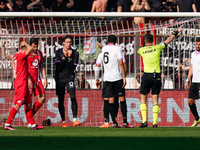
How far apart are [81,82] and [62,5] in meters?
3.74

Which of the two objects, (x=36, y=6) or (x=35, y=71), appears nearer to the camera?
(x=35, y=71)

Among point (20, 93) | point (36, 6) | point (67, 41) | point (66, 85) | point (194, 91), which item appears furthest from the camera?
point (36, 6)

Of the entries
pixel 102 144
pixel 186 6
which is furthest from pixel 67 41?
pixel 186 6

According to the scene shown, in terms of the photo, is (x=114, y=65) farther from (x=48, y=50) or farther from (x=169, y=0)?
(x=169, y=0)

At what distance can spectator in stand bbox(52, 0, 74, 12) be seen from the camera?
16.5 metres

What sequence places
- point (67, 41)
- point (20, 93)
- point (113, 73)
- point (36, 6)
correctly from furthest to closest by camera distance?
point (36, 6) → point (67, 41) → point (113, 73) → point (20, 93)

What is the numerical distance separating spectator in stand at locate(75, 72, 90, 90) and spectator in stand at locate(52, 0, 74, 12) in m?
3.48

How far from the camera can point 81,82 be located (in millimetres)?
13758

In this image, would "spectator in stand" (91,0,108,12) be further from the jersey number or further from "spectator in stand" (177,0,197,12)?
the jersey number

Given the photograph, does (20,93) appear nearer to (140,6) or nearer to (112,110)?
(112,110)

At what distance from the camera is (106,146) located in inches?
255

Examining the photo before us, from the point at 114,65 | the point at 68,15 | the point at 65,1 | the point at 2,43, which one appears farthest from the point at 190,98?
the point at 65,1

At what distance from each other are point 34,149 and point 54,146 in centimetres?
41

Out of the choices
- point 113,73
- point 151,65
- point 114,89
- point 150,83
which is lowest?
point 114,89
